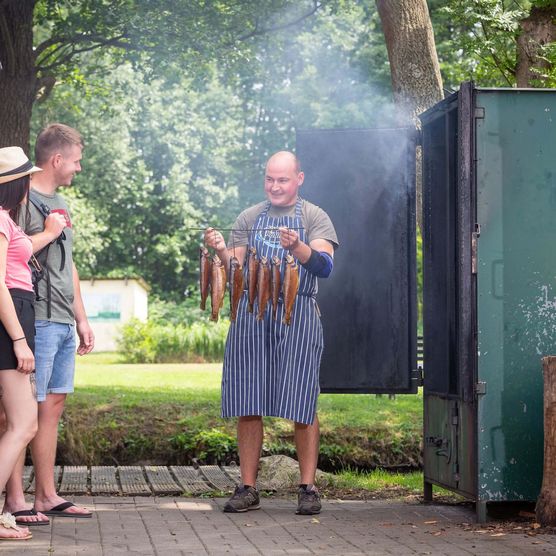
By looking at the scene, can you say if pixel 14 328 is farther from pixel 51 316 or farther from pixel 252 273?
pixel 252 273

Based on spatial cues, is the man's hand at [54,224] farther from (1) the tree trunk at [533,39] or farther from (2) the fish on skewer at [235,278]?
(1) the tree trunk at [533,39]

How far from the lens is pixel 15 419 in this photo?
633 cm

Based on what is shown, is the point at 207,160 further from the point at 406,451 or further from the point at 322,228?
the point at 322,228

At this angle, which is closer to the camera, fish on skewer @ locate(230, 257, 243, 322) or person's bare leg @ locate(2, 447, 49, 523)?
person's bare leg @ locate(2, 447, 49, 523)

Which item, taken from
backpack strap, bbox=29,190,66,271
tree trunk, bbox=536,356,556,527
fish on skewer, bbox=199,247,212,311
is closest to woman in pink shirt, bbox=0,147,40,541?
backpack strap, bbox=29,190,66,271

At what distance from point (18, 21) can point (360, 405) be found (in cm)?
658

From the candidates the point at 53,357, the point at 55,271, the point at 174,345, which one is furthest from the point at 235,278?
the point at 174,345

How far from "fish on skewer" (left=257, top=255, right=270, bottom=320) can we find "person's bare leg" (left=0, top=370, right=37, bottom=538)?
1.63 m

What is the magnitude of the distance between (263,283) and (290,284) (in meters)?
0.17

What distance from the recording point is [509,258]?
7293mm

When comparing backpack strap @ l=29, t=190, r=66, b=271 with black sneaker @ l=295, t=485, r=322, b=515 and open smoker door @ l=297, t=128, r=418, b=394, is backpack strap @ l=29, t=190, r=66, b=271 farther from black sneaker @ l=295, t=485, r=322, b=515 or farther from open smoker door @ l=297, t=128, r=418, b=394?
open smoker door @ l=297, t=128, r=418, b=394

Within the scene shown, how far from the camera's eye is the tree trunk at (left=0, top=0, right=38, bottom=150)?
14336 mm

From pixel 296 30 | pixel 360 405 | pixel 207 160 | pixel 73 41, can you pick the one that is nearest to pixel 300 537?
pixel 360 405

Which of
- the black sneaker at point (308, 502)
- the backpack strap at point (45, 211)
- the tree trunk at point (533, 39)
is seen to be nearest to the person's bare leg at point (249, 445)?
the black sneaker at point (308, 502)
